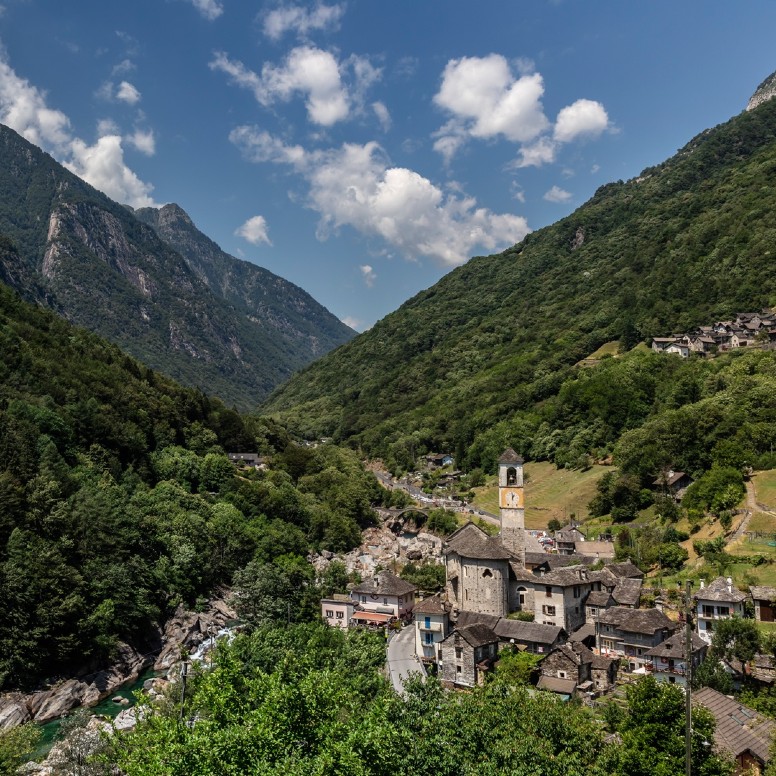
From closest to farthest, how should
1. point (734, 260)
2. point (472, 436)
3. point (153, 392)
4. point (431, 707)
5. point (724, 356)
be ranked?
point (431, 707) < point (153, 392) < point (724, 356) < point (734, 260) < point (472, 436)

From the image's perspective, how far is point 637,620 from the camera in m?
33.8

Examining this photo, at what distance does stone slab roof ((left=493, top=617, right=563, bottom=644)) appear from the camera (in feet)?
112

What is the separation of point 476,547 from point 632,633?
10.1 metres

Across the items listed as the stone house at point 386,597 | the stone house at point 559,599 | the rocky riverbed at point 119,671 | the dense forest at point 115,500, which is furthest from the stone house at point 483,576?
the rocky riverbed at point 119,671

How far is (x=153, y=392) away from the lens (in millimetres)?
74062

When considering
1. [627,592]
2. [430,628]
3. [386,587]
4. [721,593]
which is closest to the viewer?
[721,593]

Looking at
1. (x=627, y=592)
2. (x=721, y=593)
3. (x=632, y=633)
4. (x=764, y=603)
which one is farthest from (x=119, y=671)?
(x=764, y=603)

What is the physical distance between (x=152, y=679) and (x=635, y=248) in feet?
437

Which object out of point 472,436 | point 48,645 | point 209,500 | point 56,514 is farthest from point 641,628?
point 472,436

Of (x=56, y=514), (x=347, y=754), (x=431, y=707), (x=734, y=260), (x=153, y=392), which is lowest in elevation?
(x=431, y=707)

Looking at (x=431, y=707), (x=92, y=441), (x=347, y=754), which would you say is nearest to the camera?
(x=347, y=754)

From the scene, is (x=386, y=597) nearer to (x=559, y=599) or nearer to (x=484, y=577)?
(x=484, y=577)

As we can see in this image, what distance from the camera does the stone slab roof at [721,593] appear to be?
Result: 3434 centimetres

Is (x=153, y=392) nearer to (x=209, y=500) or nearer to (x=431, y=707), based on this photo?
(x=209, y=500)
